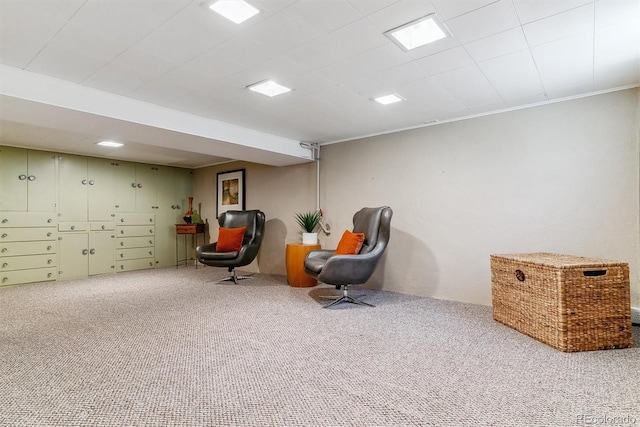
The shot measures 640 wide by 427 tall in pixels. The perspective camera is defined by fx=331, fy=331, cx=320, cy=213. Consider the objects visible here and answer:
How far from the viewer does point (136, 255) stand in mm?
6480

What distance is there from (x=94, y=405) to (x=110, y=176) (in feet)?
18.5

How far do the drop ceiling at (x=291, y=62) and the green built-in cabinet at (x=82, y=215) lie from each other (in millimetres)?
1556

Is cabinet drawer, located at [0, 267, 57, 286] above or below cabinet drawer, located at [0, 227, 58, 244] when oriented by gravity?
below

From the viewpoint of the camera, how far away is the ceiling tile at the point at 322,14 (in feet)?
6.09

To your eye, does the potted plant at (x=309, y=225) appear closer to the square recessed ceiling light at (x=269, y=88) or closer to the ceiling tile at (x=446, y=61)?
the square recessed ceiling light at (x=269, y=88)

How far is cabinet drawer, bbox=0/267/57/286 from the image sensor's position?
498 centimetres

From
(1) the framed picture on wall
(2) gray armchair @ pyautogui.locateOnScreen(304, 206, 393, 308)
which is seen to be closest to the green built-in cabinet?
(1) the framed picture on wall

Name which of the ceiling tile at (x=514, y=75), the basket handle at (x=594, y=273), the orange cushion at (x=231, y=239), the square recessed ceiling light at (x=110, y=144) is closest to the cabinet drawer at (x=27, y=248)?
the square recessed ceiling light at (x=110, y=144)

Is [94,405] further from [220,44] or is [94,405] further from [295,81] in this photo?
[295,81]

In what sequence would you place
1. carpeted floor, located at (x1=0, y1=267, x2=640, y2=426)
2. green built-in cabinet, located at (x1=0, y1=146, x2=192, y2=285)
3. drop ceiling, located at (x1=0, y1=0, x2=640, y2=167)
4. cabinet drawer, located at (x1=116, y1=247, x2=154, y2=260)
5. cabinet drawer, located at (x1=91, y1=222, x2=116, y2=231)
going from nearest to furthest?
carpeted floor, located at (x1=0, y1=267, x2=640, y2=426) → drop ceiling, located at (x1=0, y1=0, x2=640, y2=167) → green built-in cabinet, located at (x1=0, y1=146, x2=192, y2=285) → cabinet drawer, located at (x1=91, y1=222, x2=116, y2=231) → cabinet drawer, located at (x1=116, y1=247, x2=154, y2=260)

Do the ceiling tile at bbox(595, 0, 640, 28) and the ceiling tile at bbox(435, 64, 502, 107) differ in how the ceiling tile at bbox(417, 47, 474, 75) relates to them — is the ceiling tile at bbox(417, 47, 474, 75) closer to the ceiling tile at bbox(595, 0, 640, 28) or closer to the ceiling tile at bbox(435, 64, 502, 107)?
the ceiling tile at bbox(435, 64, 502, 107)

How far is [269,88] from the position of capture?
10.2 ft

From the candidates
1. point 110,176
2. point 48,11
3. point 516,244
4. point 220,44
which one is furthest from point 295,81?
point 110,176

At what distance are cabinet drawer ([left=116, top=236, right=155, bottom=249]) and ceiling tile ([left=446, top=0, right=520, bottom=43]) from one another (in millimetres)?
6433
